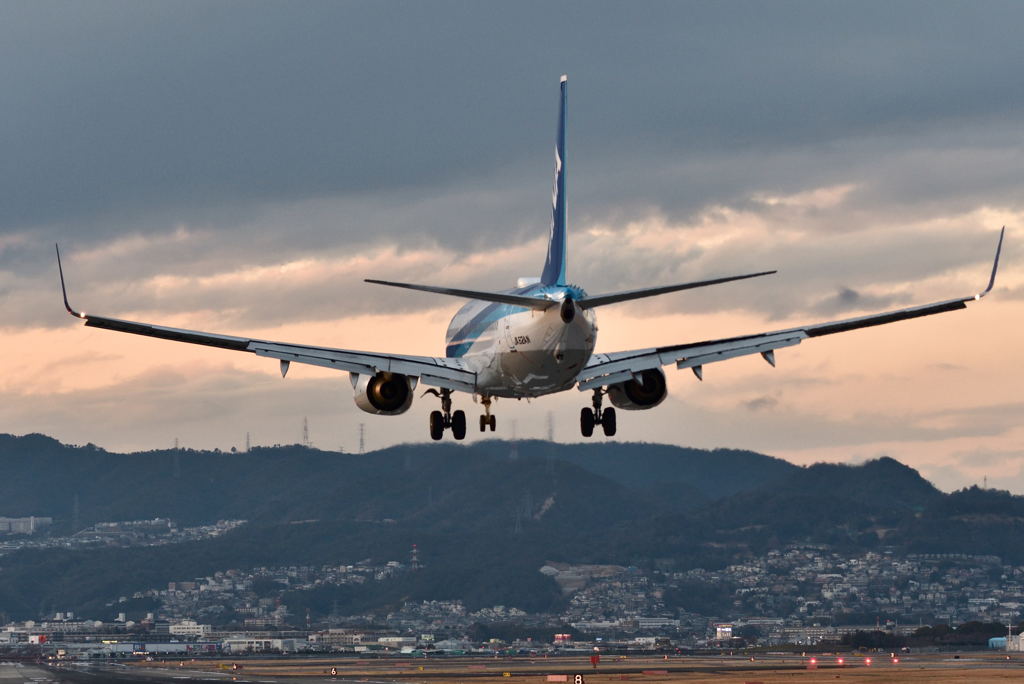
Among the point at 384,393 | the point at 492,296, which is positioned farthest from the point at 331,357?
the point at 492,296

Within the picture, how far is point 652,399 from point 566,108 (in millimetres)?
18527

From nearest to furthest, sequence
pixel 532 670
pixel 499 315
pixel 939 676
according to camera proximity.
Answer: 1. pixel 499 315
2. pixel 939 676
3. pixel 532 670

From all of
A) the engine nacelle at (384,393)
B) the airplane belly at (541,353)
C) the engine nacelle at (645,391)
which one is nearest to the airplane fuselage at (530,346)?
the airplane belly at (541,353)

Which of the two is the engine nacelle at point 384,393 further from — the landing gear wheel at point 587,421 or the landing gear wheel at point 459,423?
the landing gear wheel at point 587,421

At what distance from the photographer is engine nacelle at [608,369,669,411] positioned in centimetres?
8719

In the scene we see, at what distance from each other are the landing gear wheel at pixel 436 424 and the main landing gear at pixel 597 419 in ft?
26.3

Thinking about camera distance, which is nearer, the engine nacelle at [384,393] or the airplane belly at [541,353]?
the airplane belly at [541,353]

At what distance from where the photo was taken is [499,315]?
8344 cm

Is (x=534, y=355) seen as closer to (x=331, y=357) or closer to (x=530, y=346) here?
(x=530, y=346)

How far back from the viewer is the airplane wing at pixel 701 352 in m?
84.4

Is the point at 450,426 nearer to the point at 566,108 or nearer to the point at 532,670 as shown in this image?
the point at 566,108

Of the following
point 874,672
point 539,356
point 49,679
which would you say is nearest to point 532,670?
point 874,672

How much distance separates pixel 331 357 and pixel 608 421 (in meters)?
16.7

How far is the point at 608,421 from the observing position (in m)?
89.6
